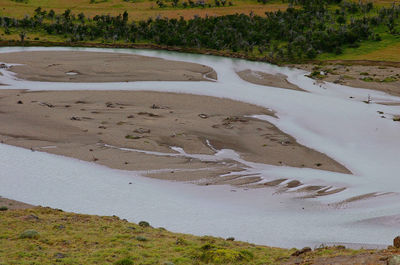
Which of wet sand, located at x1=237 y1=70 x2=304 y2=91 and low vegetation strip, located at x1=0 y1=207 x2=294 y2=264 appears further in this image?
wet sand, located at x1=237 y1=70 x2=304 y2=91

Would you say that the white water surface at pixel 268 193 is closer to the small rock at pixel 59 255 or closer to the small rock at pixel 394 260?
the small rock at pixel 59 255

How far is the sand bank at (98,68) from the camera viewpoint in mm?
63750

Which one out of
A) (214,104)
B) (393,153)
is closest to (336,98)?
(214,104)

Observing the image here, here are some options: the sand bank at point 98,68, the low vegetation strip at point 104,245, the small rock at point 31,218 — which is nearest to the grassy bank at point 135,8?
the sand bank at point 98,68

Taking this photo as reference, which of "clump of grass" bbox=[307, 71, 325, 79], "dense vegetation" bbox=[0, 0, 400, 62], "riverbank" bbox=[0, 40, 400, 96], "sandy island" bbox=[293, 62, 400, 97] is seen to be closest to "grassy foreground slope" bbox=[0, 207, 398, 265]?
"riverbank" bbox=[0, 40, 400, 96]

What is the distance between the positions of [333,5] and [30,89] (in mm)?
68821

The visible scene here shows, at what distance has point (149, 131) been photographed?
4200 cm

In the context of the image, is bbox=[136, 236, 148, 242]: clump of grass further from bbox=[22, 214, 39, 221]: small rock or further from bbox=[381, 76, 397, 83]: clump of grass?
bbox=[381, 76, 397, 83]: clump of grass

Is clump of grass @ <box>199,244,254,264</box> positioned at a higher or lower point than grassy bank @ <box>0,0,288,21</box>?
lower

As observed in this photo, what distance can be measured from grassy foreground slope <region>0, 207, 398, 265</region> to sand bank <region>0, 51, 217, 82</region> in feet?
133

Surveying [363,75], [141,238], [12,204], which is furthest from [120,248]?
[363,75]

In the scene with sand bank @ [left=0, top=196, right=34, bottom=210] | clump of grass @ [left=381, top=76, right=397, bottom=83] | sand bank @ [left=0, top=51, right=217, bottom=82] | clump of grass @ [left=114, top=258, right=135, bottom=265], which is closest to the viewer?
clump of grass @ [left=114, top=258, right=135, bottom=265]

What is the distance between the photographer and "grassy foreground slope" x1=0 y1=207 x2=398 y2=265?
18766mm

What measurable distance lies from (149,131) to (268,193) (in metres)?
13.4
